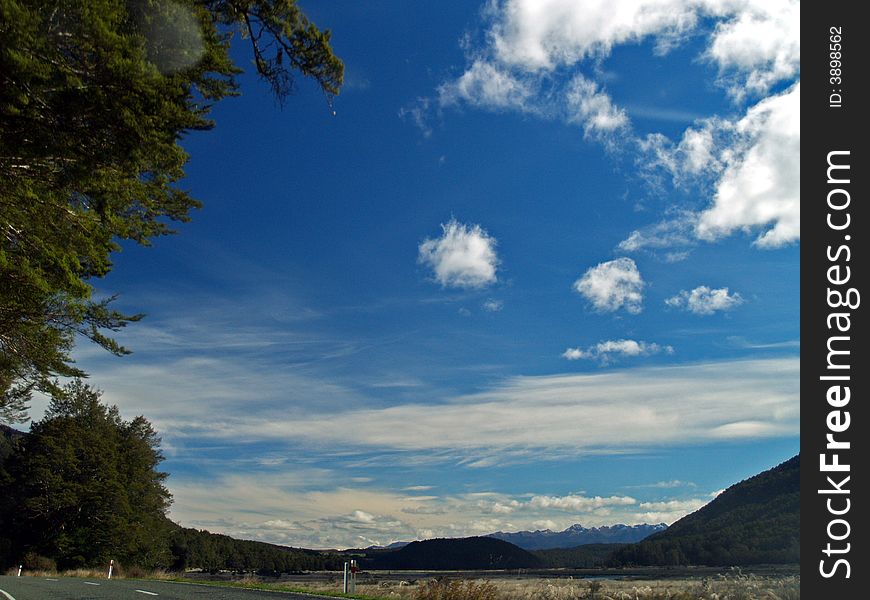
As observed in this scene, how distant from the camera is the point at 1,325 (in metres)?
15.6

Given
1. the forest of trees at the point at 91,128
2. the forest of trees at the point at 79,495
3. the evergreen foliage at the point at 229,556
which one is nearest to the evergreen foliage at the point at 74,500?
the forest of trees at the point at 79,495

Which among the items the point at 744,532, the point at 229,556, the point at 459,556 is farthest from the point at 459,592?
the point at 459,556

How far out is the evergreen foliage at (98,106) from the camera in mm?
9172

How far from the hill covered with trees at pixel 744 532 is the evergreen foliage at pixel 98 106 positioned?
62.8 metres

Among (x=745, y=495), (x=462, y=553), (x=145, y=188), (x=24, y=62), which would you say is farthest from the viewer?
(x=462, y=553)

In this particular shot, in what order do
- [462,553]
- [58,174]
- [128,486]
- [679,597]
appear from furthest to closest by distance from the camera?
[462,553] → [128,486] → [679,597] → [58,174]

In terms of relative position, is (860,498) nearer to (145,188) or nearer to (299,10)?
(299,10)

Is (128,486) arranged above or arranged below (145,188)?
below

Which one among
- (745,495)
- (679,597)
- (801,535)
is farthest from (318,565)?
(801,535)

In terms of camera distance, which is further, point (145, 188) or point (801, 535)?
point (145, 188)

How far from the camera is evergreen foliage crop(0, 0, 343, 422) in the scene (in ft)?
30.1

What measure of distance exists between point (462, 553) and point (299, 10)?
18175 centimetres

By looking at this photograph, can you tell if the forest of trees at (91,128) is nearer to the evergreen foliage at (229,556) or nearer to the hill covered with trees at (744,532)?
the evergreen foliage at (229,556)

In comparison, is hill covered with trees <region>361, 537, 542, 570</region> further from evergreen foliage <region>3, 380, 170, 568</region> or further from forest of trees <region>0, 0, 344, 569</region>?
forest of trees <region>0, 0, 344, 569</region>
